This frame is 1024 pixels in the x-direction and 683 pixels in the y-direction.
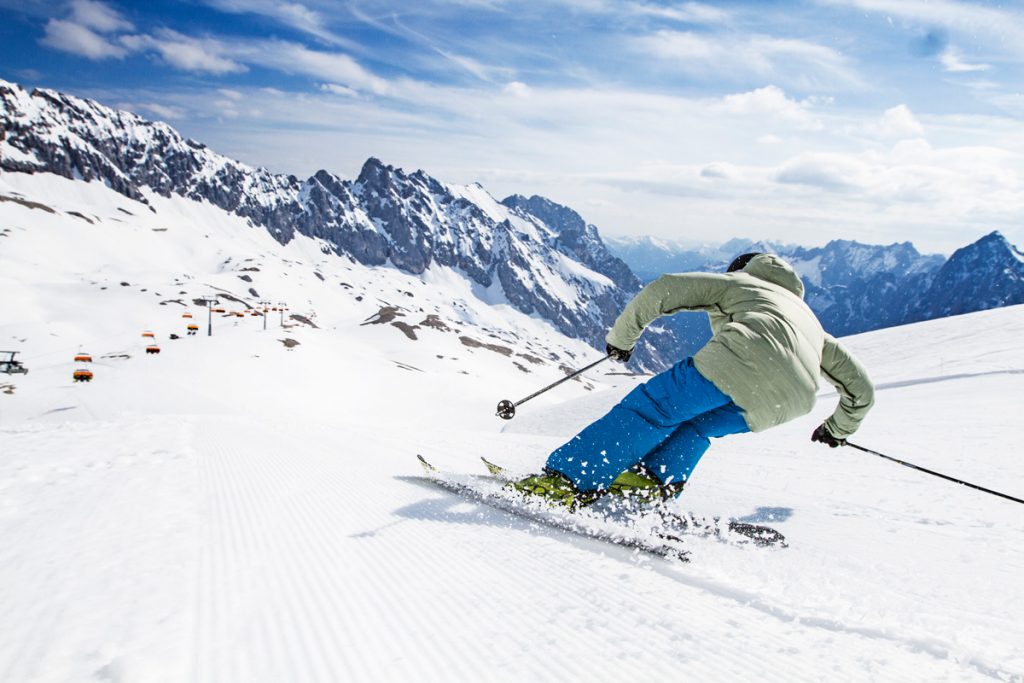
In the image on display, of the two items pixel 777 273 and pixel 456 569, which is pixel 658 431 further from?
pixel 456 569

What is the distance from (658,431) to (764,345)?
108cm

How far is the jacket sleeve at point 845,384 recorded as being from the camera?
4.32 metres

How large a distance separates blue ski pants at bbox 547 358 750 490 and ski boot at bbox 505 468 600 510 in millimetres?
62

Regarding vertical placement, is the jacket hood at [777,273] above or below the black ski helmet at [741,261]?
below

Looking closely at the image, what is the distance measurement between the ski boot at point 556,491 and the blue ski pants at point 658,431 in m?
0.06

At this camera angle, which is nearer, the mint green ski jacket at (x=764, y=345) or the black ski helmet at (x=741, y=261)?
the mint green ski jacket at (x=764, y=345)

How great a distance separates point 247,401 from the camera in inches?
1330

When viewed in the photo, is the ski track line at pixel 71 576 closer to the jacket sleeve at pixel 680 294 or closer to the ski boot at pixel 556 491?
the ski boot at pixel 556 491

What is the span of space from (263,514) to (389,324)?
75859 millimetres

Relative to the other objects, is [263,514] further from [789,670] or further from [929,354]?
[929,354]

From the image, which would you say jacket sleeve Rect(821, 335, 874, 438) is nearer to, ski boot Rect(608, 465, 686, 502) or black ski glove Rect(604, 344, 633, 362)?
ski boot Rect(608, 465, 686, 502)

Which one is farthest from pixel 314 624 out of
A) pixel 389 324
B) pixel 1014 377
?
pixel 389 324

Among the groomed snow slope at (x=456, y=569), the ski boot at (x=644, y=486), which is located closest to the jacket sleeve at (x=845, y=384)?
the groomed snow slope at (x=456, y=569)

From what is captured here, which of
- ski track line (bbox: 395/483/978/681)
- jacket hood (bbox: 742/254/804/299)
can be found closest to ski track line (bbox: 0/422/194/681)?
ski track line (bbox: 395/483/978/681)
